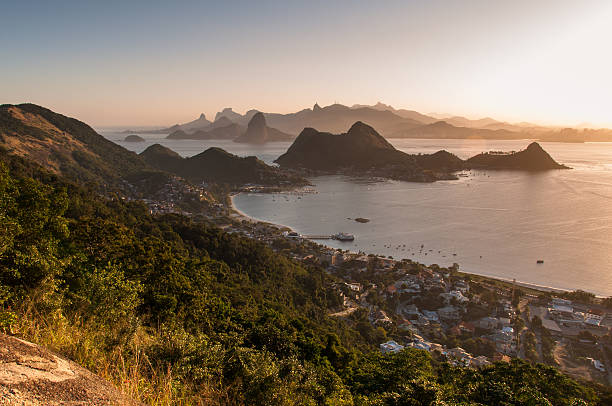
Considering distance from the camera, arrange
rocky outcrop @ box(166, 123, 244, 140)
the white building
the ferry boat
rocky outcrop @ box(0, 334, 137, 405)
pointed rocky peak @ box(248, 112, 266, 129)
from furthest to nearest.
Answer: rocky outcrop @ box(166, 123, 244, 140)
pointed rocky peak @ box(248, 112, 266, 129)
the ferry boat
the white building
rocky outcrop @ box(0, 334, 137, 405)

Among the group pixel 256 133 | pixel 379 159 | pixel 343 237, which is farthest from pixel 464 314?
pixel 256 133

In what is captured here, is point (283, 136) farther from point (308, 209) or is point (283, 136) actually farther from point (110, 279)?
point (110, 279)

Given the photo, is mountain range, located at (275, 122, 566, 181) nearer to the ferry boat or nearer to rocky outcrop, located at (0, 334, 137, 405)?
the ferry boat

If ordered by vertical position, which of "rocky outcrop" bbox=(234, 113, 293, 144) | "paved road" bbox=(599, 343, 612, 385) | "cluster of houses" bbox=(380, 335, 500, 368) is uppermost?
"rocky outcrop" bbox=(234, 113, 293, 144)

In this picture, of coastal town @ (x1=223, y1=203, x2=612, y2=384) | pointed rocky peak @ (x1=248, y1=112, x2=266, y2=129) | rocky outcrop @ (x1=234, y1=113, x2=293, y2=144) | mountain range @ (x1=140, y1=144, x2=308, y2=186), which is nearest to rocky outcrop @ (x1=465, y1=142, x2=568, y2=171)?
mountain range @ (x1=140, y1=144, x2=308, y2=186)

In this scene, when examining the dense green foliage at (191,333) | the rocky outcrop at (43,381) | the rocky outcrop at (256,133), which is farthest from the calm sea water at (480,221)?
the rocky outcrop at (256,133)

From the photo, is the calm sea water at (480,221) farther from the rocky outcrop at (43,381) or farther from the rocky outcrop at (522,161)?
the rocky outcrop at (43,381)
